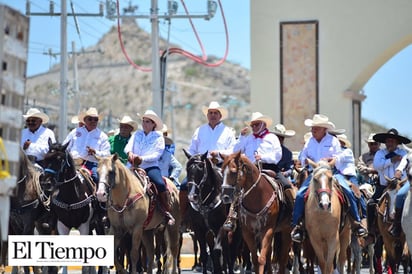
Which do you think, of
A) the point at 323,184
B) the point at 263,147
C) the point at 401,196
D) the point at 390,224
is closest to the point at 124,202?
the point at 263,147

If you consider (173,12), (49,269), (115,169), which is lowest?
(49,269)

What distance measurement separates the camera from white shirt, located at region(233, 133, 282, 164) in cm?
1742

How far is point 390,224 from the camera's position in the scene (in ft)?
60.7

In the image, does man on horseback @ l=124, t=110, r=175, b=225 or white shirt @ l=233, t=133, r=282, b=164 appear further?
man on horseback @ l=124, t=110, r=175, b=225

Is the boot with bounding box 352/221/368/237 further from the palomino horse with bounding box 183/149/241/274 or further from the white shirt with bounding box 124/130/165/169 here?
the white shirt with bounding box 124/130/165/169

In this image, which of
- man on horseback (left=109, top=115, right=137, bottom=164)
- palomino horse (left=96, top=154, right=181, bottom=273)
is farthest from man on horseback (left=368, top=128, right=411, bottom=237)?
man on horseback (left=109, top=115, right=137, bottom=164)

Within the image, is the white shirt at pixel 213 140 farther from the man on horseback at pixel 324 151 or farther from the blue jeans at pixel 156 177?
the man on horseback at pixel 324 151

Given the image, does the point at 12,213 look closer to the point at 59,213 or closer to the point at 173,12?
the point at 59,213

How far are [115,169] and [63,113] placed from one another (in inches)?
848

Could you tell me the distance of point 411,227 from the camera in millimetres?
15672

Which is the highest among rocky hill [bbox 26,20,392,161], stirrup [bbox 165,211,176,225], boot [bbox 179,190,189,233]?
rocky hill [bbox 26,20,392,161]

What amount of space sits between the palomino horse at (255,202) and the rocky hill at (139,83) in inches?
4236

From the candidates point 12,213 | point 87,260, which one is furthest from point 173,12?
point 87,260

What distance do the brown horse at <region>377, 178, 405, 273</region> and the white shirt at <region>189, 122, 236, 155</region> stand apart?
2.98 metres
